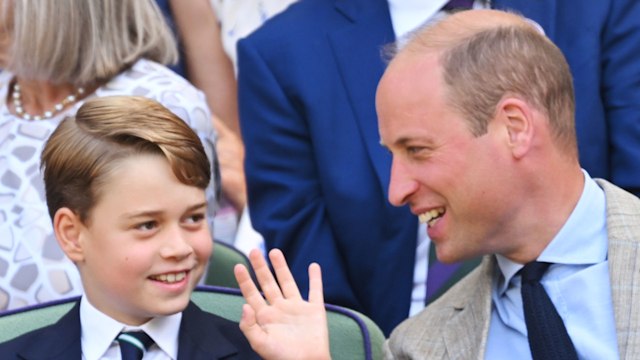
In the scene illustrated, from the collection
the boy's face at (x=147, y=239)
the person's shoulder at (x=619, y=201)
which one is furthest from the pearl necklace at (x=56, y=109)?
the person's shoulder at (x=619, y=201)

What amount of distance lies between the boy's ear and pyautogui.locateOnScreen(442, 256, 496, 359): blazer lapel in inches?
30.6

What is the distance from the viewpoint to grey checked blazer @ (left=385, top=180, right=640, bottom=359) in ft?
9.40

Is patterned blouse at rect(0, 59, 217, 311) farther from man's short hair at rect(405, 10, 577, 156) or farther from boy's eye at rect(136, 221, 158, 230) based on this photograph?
man's short hair at rect(405, 10, 577, 156)

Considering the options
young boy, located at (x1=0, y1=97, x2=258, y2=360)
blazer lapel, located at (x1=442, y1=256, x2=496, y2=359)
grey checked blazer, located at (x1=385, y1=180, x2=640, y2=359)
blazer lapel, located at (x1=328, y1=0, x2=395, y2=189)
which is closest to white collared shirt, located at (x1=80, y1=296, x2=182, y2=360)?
young boy, located at (x1=0, y1=97, x2=258, y2=360)

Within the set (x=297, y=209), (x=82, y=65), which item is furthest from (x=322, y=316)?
(x=82, y=65)

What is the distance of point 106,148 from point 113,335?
0.37 m

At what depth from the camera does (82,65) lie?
3.76m

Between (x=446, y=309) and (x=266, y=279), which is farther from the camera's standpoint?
(x=446, y=309)

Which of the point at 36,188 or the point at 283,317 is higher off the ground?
the point at 283,317

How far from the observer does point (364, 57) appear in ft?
12.2

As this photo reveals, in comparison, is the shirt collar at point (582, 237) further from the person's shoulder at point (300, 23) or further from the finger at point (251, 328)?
the person's shoulder at point (300, 23)

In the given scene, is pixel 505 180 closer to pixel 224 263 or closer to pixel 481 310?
pixel 481 310

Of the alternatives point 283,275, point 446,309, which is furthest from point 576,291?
point 283,275

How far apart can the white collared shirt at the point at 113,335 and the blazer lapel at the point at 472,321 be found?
0.58 metres
